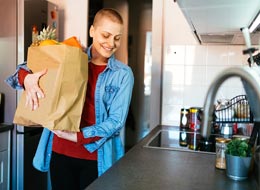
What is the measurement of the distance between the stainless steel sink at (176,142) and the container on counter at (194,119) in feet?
0.27

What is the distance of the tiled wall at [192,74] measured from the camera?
1.85 m

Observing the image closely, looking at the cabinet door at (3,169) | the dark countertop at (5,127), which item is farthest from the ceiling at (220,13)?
the cabinet door at (3,169)

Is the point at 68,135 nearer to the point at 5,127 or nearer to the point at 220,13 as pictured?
the point at 220,13

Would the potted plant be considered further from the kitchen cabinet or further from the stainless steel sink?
the kitchen cabinet

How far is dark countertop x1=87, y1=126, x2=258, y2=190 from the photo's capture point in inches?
32.4

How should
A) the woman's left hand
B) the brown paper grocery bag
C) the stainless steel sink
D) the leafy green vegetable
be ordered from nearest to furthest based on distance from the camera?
the leafy green vegetable → the brown paper grocery bag → the woman's left hand → the stainless steel sink

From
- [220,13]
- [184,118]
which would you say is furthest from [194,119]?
[220,13]

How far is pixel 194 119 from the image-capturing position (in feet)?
5.90

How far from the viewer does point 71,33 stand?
2.18m

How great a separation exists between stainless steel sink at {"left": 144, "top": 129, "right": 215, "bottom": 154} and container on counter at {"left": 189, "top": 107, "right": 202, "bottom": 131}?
0.08m

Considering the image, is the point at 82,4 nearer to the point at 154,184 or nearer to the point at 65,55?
the point at 65,55

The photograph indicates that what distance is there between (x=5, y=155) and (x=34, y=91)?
0.97m

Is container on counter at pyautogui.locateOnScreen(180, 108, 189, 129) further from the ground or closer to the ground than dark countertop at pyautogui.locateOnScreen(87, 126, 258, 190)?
further from the ground

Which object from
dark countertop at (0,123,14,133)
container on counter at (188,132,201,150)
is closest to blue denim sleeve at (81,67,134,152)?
container on counter at (188,132,201,150)
